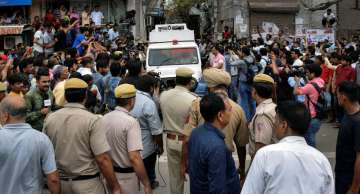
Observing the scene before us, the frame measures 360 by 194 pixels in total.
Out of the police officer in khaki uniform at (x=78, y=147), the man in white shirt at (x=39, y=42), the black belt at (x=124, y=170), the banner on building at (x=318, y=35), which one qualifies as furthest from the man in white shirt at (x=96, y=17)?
the police officer in khaki uniform at (x=78, y=147)

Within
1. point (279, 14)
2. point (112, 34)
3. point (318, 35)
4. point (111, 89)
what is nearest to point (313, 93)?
point (111, 89)

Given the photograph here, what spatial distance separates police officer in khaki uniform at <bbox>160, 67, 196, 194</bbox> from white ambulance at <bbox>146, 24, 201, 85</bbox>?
977cm

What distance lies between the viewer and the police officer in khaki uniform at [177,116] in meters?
6.66

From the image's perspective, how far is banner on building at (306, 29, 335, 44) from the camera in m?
23.2

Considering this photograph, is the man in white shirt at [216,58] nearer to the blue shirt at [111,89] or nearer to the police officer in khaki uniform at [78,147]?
the blue shirt at [111,89]

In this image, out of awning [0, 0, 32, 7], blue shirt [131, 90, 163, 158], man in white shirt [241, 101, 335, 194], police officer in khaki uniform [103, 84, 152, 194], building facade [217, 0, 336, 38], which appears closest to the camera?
man in white shirt [241, 101, 335, 194]

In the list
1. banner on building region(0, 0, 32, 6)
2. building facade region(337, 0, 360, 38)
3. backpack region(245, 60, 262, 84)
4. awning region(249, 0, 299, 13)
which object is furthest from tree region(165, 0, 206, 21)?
backpack region(245, 60, 262, 84)

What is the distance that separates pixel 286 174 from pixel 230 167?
117cm

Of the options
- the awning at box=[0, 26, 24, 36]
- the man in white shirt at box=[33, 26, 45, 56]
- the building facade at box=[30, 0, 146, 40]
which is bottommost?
the man in white shirt at box=[33, 26, 45, 56]

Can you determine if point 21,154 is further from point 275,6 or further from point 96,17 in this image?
point 275,6

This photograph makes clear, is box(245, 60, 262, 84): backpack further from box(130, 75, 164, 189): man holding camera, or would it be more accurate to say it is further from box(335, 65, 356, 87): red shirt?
box(130, 75, 164, 189): man holding camera

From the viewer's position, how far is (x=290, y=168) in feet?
11.5

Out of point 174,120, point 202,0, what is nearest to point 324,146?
point 174,120

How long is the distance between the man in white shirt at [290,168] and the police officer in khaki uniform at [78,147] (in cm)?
180
